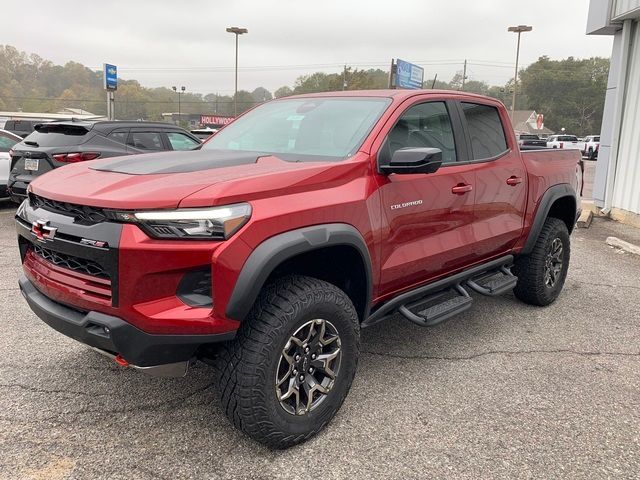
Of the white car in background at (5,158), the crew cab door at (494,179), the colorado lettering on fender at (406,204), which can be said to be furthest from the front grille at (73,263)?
the white car in background at (5,158)

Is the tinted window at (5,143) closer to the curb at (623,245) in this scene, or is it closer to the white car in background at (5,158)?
the white car in background at (5,158)

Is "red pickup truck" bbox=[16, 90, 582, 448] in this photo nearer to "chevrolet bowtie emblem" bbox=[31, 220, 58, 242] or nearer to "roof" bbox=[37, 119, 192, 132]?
"chevrolet bowtie emblem" bbox=[31, 220, 58, 242]

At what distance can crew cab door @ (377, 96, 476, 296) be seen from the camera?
3021 millimetres

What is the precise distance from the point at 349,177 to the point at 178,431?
1.63 metres

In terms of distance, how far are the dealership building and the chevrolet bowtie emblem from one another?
372 inches

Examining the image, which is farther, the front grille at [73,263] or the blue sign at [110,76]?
the blue sign at [110,76]

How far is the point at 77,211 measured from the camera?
7.72ft

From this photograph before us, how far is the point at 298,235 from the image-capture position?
245 centimetres

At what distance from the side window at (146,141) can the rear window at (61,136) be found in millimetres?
706

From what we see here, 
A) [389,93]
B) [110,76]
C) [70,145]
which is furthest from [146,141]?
[110,76]

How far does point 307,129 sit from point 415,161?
2.95 ft

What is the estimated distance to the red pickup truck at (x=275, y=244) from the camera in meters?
2.20

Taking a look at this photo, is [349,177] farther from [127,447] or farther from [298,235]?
[127,447]

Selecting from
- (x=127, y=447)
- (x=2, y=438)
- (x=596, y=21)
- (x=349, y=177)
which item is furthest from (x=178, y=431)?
(x=596, y=21)
